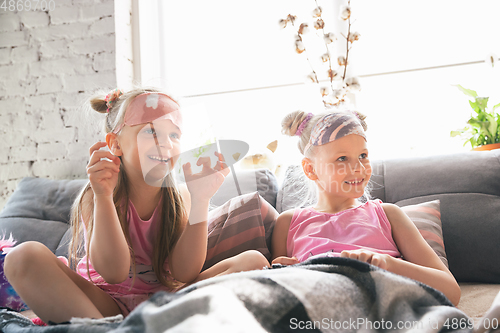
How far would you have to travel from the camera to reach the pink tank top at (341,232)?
3.33 feet

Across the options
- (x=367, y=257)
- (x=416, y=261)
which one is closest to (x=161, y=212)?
(x=367, y=257)

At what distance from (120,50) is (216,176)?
4.93 feet

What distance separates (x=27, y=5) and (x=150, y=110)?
5.83ft

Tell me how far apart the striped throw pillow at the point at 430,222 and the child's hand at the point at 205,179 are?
0.61 metres

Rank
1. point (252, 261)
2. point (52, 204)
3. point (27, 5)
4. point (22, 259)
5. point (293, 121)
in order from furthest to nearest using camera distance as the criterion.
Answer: point (27, 5)
point (52, 204)
point (293, 121)
point (252, 261)
point (22, 259)

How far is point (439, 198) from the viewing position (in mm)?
1223

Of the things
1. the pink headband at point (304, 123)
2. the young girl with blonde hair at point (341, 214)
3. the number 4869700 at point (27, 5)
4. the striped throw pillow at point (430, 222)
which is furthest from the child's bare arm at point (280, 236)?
the number 4869700 at point (27, 5)

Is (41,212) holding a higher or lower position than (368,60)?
lower

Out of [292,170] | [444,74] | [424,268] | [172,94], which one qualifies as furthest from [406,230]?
[444,74]

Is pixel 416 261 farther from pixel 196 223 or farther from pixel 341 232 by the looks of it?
pixel 196 223

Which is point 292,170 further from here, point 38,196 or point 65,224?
point 38,196

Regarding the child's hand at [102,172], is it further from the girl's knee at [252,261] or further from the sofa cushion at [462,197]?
the sofa cushion at [462,197]

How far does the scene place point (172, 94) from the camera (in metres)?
1.12

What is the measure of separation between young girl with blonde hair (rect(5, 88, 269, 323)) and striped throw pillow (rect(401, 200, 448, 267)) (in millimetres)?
510
